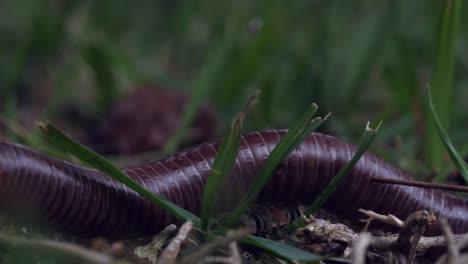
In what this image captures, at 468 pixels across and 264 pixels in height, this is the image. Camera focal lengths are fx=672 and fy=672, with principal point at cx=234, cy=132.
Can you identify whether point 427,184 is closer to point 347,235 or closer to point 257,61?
point 347,235

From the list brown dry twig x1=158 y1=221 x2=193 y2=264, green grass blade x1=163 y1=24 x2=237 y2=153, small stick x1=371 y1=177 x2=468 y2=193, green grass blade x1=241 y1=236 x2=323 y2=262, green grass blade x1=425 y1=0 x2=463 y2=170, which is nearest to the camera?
brown dry twig x1=158 y1=221 x2=193 y2=264

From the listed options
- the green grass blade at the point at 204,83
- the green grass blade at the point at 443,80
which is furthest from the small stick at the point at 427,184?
the green grass blade at the point at 204,83

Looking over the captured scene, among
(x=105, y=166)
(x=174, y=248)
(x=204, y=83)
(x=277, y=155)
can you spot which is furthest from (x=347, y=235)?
(x=204, y=83)

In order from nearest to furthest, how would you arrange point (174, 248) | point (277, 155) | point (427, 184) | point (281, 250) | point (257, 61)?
A: point (174, 248) → point (281, 250) → point (277, 155) → point (427, 184) → point (257, 61)

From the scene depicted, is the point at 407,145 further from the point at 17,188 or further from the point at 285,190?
the point at 17,188

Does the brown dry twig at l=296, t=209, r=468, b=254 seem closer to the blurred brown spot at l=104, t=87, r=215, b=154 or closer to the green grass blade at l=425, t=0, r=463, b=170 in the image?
the green grass blade at l=425, t=0, r=463, b=170

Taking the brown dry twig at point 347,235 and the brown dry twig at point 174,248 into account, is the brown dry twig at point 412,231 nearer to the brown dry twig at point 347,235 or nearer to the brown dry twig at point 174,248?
the brown dry twig at point 347,235

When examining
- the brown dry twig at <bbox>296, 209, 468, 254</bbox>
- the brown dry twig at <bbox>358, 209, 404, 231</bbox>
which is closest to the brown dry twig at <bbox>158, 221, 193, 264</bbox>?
the brown dry twig at <bbox>296, 209, 468, 254</bbox>
